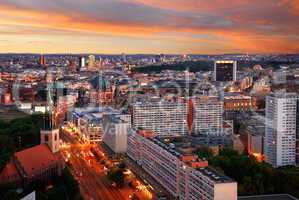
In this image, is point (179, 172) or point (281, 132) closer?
point (179, 172)

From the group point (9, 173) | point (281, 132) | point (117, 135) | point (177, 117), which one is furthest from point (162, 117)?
point (9, 173)

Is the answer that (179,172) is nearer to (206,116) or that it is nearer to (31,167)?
(31,167)

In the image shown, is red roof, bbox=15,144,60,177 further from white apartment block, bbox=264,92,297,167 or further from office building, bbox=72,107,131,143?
white apartment block, bbox=264,92,297,167

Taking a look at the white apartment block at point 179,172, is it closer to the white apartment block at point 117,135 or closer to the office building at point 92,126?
the white apartment block at point 117,135

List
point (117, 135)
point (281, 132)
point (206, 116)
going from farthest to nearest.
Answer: point (206, 116), point (117, 135), point (281, 132)

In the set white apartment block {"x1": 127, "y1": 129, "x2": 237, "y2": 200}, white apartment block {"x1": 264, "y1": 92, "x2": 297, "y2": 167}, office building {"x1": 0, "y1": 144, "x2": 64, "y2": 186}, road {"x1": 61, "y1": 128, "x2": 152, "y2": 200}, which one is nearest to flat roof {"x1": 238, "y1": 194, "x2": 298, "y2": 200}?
white apartment block {"x1": 127, "y1": 129, "x2": 237, "y2": 200}

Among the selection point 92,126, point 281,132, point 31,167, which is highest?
point 281,132
